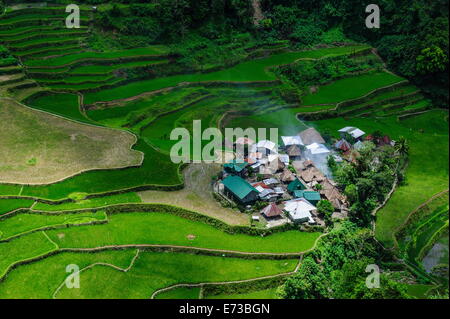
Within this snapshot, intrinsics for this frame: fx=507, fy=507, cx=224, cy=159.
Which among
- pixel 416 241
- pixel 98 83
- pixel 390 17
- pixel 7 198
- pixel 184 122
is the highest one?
pixel 390 17

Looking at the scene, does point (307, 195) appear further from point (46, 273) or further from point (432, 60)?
point (432, 60)

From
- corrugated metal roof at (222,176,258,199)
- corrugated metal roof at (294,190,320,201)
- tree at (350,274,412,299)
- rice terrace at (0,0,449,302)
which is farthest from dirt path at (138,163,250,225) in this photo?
tree at (350,274,412,299)

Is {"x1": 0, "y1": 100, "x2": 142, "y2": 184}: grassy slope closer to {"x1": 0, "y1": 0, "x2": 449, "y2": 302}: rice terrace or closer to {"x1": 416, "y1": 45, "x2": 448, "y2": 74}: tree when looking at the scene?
{"x1": 0, "y1": 0, "x2": 449, "y2": 302}: rice terrace

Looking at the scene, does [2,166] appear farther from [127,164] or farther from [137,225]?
[137,225]

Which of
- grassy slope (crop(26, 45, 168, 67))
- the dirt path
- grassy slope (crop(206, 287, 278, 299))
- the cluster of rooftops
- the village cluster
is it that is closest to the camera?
grassy slope (crop(206, 287, 278, 299))

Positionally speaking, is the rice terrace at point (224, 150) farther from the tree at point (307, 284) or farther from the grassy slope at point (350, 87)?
the grassy slope at point (350, 87)

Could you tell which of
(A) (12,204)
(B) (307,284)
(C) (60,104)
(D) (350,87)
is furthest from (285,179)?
(C) (60,104)

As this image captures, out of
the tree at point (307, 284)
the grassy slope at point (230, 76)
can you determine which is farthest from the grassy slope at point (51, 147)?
the tree at point (307, 284)

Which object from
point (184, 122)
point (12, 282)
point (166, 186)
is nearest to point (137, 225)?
point (166, 186)
